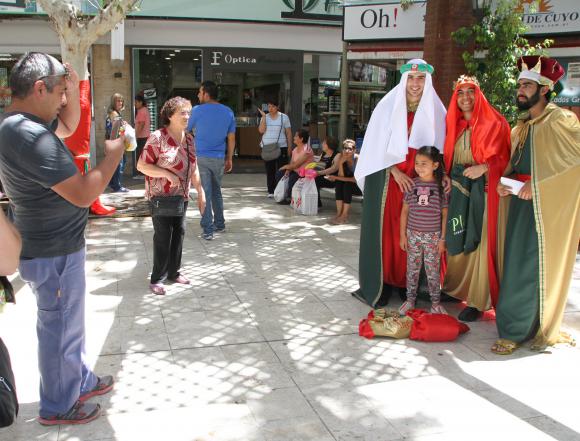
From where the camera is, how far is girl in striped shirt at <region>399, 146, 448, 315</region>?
450cm

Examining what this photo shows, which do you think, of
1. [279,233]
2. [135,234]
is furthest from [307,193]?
[135,234]

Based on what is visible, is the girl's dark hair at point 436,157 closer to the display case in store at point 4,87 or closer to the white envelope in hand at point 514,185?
the white envelope in hand at point 514,185

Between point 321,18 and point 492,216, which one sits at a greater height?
point 321,18

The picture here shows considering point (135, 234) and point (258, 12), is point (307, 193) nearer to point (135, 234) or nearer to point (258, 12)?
point (135, 234)

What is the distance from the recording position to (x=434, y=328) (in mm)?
4336

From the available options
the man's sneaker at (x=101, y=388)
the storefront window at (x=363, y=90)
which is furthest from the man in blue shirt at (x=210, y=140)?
the storefront window at (x=363, y=90)

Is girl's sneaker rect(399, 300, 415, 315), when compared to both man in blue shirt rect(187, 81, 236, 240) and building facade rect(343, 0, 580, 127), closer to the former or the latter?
man in blue shirt rect(187, 81, 236, 240)

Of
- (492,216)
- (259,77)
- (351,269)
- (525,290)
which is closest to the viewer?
(525,290)

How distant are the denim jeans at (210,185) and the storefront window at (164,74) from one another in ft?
Result: 22.3

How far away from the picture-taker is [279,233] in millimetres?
7648

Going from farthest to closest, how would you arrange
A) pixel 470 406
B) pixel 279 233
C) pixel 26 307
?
pixel 279 233
pixel 26 307
pixel 470 406

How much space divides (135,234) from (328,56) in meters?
8.18

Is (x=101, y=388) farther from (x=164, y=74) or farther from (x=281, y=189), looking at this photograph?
(x=164, y=74)

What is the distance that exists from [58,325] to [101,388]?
0.66 metres
